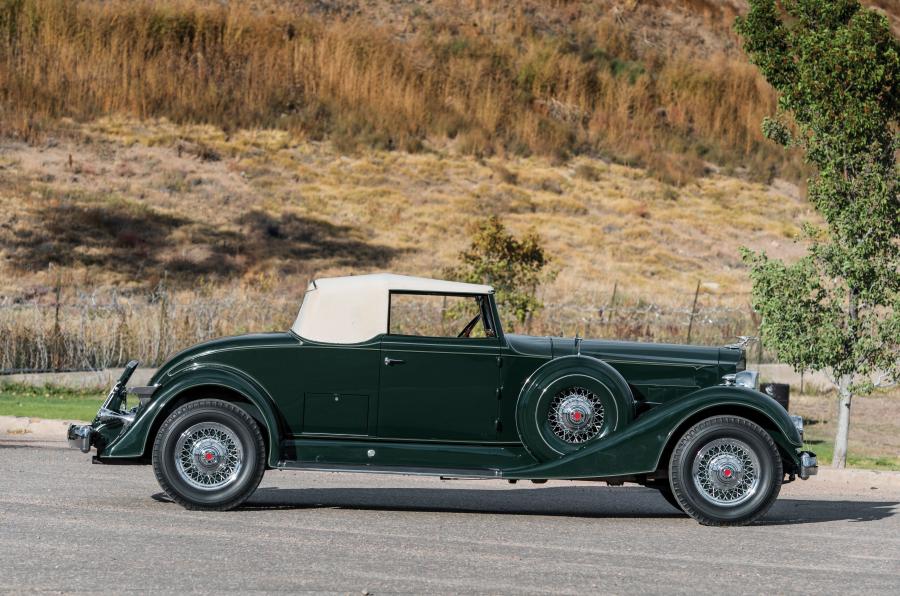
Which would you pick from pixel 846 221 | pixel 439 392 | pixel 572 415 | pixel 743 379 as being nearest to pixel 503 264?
pixel 846 221

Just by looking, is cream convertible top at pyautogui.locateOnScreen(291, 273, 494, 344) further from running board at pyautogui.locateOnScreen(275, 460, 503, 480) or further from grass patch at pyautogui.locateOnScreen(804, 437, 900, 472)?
grass patch at pyautogui.locateOnScreen(804, 437, 900, 472)

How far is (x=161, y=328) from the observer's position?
22578 millimetres

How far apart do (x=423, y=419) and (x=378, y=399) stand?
1.23 feet

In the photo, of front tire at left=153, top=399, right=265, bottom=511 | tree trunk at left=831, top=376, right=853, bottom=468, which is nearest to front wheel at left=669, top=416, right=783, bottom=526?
front tire at left=153, top=399, right=265, bottom=511

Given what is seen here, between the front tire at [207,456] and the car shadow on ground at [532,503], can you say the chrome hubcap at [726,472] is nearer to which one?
the car shadow on ground at [532,503]

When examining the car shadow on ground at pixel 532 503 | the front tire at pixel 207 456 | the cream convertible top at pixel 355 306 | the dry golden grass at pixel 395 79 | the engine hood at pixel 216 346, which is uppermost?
the dry golden grass at pixel 395 79

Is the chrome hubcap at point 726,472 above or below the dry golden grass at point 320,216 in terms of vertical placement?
below

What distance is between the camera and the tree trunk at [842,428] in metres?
14.1

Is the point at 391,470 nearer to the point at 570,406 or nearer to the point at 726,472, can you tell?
the point at 570,406

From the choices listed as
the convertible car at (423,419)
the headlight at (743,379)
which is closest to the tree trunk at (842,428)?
the headlight at (743,379)

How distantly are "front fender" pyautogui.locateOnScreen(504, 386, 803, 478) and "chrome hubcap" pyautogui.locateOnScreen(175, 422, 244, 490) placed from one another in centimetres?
208

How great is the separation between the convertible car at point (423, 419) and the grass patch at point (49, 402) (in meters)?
6.69

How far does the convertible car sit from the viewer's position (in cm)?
948

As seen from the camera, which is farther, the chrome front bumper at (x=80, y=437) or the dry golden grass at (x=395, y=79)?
the dry golden grass at (x=395, y=79)
